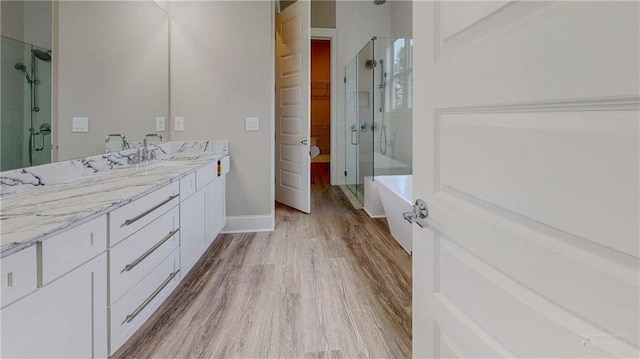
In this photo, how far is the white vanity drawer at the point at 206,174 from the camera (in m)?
2.43

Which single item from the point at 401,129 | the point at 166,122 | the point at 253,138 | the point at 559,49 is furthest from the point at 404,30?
the point at 559,49

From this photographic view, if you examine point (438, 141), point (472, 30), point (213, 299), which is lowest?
point (213, 299)

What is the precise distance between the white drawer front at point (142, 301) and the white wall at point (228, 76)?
1.47 meters

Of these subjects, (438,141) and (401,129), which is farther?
(401,129)

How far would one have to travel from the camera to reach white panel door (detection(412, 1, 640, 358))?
→ 1.47ft

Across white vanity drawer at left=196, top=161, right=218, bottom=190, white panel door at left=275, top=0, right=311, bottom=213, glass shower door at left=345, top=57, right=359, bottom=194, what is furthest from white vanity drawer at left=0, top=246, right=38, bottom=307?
glass shower door at left=345, top=57, right=359, bottom=194

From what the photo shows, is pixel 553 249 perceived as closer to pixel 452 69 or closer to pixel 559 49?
pixel 559 49

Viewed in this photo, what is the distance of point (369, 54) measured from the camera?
4.93 metres

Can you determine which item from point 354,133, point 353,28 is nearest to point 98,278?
point 354,133

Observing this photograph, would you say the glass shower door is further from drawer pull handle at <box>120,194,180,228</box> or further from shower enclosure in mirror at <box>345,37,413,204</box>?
drawer pull handle at <box>120,194,180,228</box>

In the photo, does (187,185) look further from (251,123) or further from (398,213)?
(398,213)

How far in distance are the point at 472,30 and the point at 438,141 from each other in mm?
275

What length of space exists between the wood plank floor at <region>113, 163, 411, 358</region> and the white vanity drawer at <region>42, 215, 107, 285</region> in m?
0.67

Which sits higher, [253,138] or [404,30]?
[404,30]
